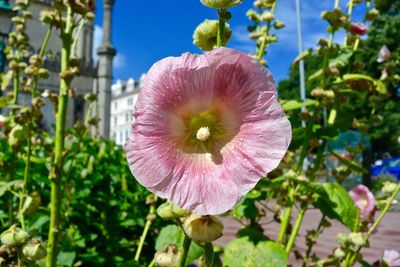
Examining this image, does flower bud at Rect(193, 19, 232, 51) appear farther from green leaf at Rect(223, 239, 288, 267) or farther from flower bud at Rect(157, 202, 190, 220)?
green leaf at Rect(223, 239, 288, 267)

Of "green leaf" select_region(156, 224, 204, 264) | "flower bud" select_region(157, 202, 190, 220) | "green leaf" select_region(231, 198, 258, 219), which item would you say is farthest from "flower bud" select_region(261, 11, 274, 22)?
"flower bud" select_region(157, 202, 190, 220)

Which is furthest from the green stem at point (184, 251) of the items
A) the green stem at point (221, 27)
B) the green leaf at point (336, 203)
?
the green leaf at point (336, 203)

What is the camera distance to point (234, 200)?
1.69 feet

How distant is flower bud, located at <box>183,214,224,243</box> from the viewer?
20.7 inches

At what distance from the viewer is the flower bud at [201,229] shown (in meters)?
0.53

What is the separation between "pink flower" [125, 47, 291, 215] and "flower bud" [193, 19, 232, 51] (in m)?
0.06

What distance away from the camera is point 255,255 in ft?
2.93

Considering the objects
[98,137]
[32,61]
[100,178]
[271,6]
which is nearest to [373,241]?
[98,137]

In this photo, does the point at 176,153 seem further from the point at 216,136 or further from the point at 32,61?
the point at 32,61

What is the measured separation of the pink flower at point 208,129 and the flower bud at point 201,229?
0.03 meters

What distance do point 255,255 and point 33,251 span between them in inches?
15.7

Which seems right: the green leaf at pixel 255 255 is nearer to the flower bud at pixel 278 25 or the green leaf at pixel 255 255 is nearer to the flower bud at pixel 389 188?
the flower bud at pixel 389 188

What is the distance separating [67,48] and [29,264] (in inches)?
18.4

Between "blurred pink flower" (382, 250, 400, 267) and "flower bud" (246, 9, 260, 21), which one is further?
"flower bud" (246, 9, 260, 21)
